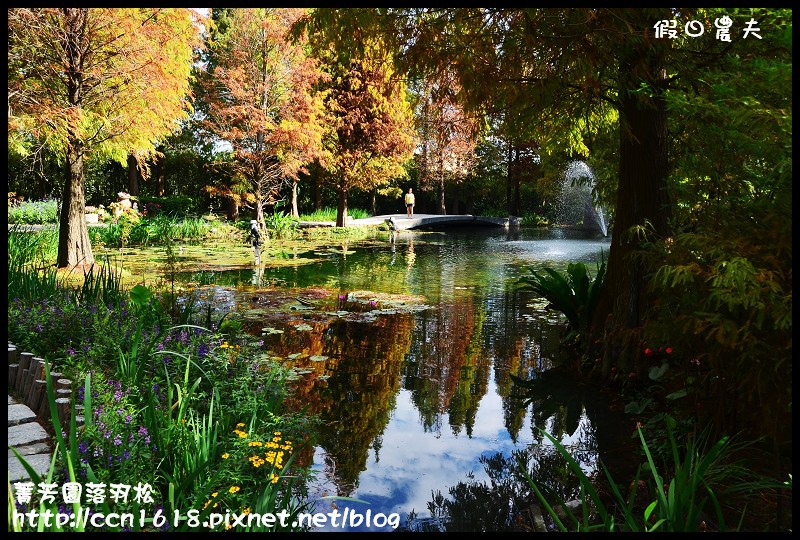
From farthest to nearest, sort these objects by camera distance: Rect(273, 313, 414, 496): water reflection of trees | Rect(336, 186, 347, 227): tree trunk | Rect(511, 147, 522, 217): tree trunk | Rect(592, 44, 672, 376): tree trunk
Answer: Rect(511, 147, 522, 217): tree trunk → Rect(336, 186, 347, 227): tree trunk → Rect(592, 44, 672, 376): tree trunk → Rect(273, 313, 414, 496): water reflection of trees

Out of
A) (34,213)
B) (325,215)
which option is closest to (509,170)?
(325,215)

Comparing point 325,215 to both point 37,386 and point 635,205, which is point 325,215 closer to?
point 635,205

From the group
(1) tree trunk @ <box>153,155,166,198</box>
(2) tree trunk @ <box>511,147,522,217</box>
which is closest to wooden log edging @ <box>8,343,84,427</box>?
(1) tree trunk @ <box>153,155,166,198</box>

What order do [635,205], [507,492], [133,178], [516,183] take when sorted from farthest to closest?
[516,183]
[133,178]
[635,205]
[507,492]

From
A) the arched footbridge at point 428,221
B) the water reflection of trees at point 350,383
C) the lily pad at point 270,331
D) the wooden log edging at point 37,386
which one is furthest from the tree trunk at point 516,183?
the wooden log edging at point 37,386

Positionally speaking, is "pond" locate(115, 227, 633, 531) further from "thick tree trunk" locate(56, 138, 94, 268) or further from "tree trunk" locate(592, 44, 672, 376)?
"thick tree trunk" locate(56, 138, 94, 268)

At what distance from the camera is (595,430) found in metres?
4.23

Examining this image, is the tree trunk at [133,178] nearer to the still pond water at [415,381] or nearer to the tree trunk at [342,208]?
the tree trunk at [342,208]

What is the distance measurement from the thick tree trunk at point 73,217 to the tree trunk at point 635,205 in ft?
27.0

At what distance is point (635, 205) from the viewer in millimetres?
4898

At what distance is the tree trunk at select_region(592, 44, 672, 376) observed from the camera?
482cm

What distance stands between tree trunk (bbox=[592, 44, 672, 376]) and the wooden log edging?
366 cm

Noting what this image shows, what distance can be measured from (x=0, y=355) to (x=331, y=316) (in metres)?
4.99

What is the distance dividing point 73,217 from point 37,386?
7093 millimetres
